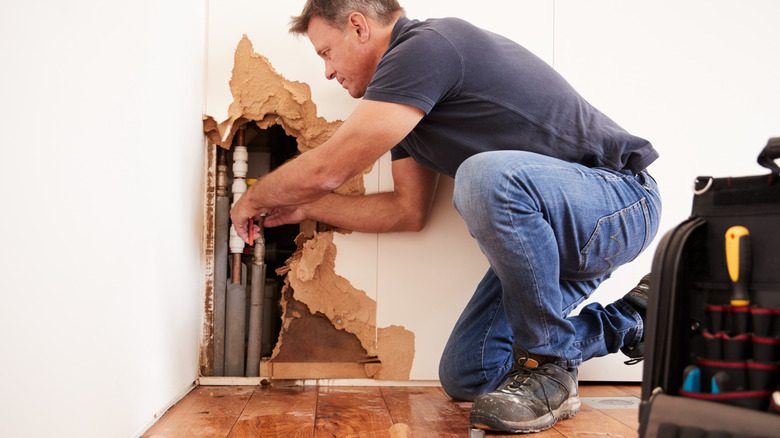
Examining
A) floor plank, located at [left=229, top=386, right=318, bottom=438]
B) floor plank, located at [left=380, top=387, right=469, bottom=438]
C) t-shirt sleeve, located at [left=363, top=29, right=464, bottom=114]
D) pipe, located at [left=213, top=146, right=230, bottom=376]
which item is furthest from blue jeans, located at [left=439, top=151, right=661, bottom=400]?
pipe, located at [left=213, top=146, right=230, bottom=376]

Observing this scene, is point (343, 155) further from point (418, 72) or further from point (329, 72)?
point (329, 72)

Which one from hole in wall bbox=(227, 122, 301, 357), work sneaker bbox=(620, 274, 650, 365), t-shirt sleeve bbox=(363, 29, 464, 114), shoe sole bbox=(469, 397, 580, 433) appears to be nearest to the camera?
shoe sole bbox=(469, 397, 580, 433)

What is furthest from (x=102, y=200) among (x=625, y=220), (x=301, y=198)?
(x=625, y=220)

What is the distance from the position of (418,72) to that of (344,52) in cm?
41

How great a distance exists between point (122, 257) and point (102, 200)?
18cm

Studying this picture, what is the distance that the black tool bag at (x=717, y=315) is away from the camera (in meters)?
0.72

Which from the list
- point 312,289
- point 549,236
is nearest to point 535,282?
point 549,236

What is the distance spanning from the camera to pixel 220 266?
204 centimetres

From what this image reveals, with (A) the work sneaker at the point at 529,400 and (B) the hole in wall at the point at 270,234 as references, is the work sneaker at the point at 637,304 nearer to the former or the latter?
(A) the work sneaker at the point at 529,400

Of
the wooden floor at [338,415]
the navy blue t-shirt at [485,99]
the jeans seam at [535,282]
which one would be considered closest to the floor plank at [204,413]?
the wooden floor at [338,415]

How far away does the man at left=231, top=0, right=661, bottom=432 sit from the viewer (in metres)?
1.44

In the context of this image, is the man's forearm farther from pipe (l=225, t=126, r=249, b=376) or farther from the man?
pipe (l=225, t=126, r=249, b=376)

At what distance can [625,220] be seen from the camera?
1568 millimetres

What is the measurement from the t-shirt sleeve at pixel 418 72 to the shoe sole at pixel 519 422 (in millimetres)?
791
